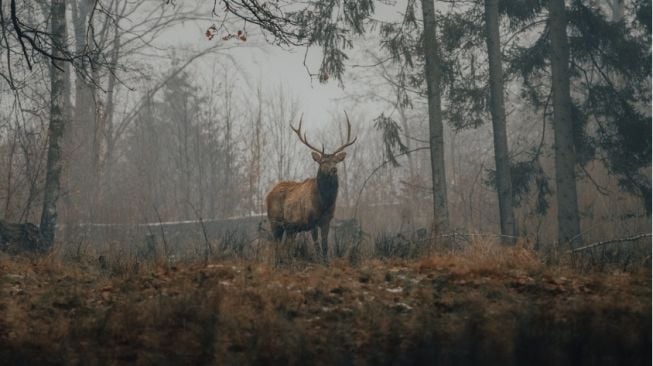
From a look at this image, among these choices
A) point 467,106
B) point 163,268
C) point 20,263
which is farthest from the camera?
point 467,106

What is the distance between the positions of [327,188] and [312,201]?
0.42m

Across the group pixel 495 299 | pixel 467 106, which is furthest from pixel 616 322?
pixel 467 106

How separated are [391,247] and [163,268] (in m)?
3.18

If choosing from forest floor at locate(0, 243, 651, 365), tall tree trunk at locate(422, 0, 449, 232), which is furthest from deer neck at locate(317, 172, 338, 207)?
forest floor at locate(0, 243, 651, 365)

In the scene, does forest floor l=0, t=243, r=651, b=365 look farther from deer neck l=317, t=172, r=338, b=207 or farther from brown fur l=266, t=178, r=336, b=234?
brown fur l=266, t=178, r=336, b=234

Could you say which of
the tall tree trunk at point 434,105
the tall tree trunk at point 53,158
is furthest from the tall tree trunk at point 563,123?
the tall tree trunk at point 53,158

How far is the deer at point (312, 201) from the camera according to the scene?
1148cm

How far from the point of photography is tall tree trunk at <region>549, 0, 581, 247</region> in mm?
14469

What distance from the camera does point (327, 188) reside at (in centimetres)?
1152

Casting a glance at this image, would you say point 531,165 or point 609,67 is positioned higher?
point 609,67

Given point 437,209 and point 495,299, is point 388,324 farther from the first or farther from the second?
point 437,209

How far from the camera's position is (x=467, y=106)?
15688 millimetres

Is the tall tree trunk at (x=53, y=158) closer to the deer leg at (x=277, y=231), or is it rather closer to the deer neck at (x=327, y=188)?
the deer leg at (x=277, y=231)

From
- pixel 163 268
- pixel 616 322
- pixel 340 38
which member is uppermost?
pixel 340 38
